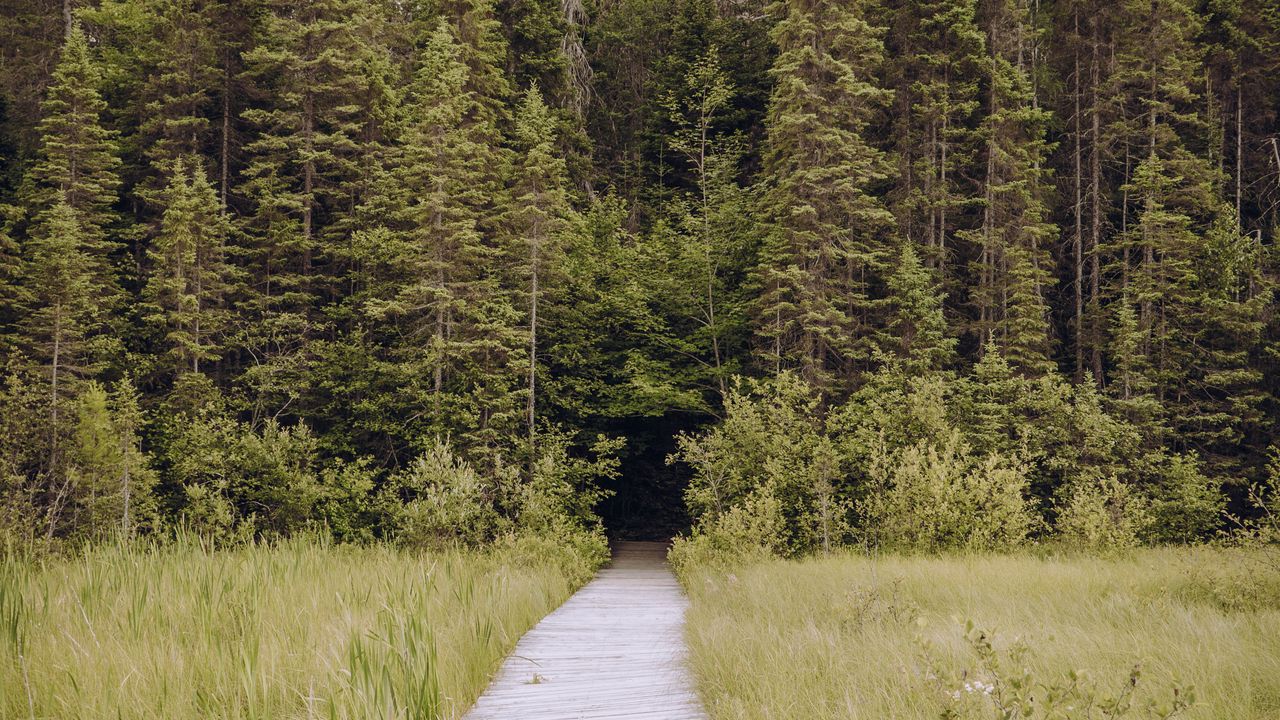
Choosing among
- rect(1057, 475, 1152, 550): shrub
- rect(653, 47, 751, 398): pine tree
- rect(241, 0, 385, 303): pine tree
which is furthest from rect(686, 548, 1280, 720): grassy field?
rect(241, 0, 385, 303): pine tree

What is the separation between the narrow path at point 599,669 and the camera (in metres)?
4.57

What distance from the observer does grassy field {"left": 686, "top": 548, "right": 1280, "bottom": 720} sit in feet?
12.0

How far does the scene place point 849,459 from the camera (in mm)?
17469

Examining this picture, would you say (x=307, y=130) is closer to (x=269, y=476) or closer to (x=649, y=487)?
(x=269, y=476)

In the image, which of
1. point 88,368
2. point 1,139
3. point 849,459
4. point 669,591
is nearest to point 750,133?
point 849,459

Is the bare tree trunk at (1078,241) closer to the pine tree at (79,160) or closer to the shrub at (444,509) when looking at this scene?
the shrub at (444,509)

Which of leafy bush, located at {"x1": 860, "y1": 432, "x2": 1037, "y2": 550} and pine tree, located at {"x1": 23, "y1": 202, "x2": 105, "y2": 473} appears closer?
leafy bush, located at {"x1": 860, "y1": 432, "x2": 1037, "y2": 550}

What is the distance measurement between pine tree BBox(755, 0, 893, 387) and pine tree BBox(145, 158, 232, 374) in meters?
15.8

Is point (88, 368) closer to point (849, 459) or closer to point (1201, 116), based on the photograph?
point (849, 459)

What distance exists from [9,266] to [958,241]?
29.9 metres

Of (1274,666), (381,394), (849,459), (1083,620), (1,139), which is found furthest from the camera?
(1,139)

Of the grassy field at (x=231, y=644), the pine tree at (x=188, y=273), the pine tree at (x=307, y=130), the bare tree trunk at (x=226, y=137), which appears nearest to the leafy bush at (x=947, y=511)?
the grassy field at (x=231, y=644)

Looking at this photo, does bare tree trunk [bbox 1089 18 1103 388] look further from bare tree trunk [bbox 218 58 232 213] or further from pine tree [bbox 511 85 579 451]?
bare tree trunk [bbox 218 58 232 213]

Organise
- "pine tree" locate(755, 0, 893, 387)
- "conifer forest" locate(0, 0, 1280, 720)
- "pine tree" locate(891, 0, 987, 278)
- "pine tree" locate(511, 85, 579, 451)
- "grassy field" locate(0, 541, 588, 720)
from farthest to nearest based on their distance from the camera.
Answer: "pine tree" locate(891, 0, 987, 278) < "pine tree" locate(755, 0, 893, 387) < "pine tree" locate(511, 85, 579, 451) < "conifer forest" locate(0, 0, 1280, 720) < "grassy field" locate(0, 541, 588, 720)
